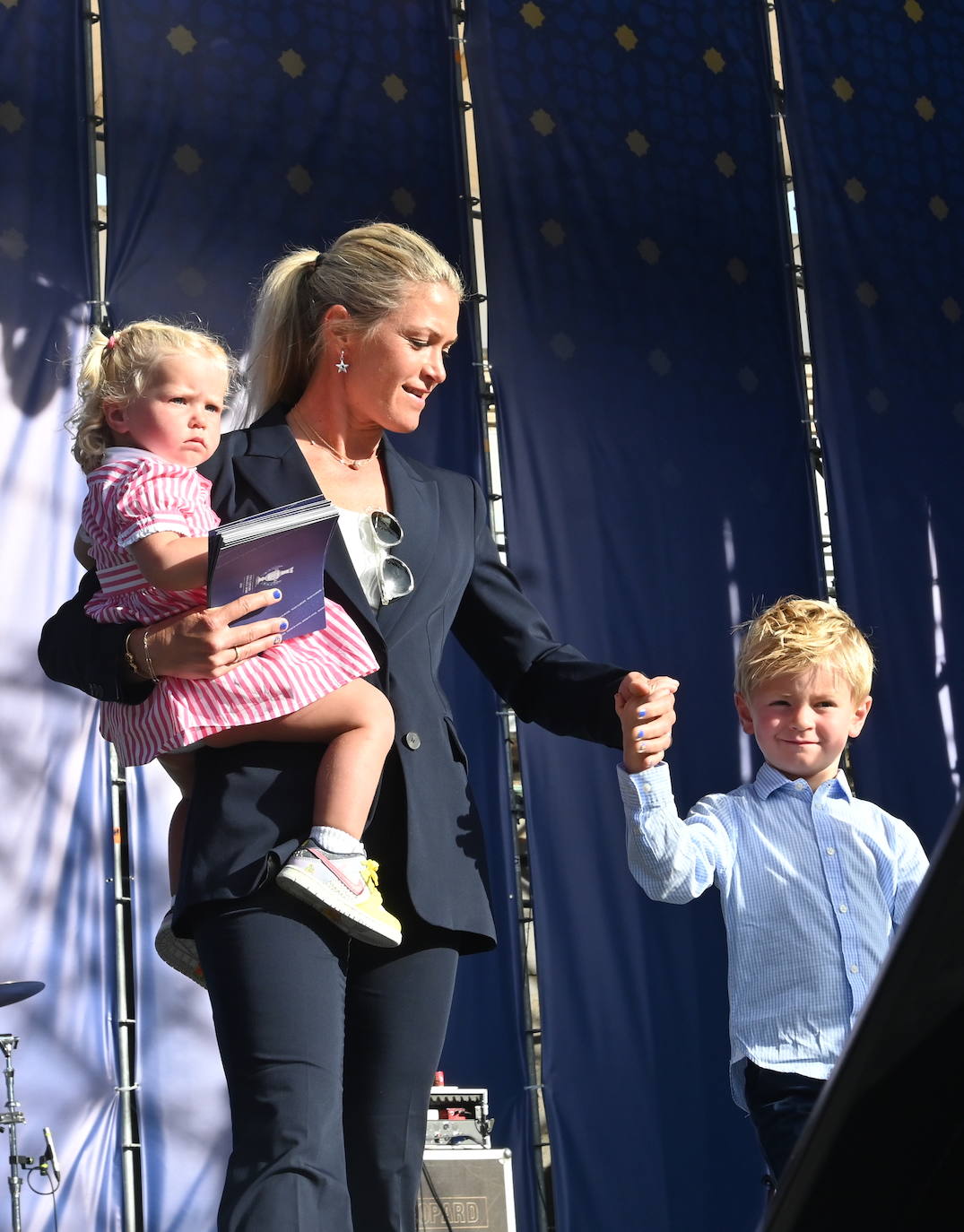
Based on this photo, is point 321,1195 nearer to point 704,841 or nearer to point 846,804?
point 704,841

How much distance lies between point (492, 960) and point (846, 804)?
2455mm

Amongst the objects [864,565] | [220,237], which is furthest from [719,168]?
[220,237]

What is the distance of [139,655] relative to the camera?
5.24 feet

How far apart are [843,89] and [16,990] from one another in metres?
4.35

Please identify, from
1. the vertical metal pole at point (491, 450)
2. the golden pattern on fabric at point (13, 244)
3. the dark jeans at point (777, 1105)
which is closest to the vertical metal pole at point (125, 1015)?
the vertical metal pole at point (491, 450)

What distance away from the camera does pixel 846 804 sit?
2.38 meters

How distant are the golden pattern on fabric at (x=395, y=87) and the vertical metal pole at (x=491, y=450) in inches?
7.8

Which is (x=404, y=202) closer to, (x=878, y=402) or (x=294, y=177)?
(x=294, y=177)

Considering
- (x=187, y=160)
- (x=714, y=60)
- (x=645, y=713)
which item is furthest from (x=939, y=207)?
(x=645, y=713)

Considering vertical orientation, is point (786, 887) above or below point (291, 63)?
below

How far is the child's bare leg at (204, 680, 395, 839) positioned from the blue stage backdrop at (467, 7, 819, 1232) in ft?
10.5

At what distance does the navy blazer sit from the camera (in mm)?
1549

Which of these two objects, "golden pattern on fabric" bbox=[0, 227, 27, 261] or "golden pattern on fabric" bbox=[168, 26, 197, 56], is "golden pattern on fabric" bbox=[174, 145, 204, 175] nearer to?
"golden pattern on fabric" bbox=[168, 26, 197, 56]

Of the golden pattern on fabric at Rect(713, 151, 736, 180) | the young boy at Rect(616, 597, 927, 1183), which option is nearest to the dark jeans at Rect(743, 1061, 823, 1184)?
the young boy at Rect(616, 597, 927, 1183)
